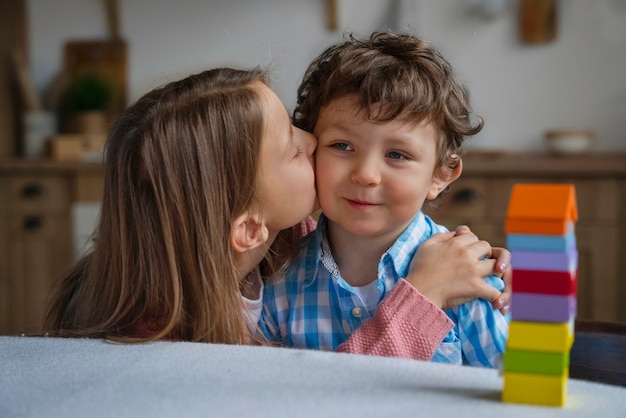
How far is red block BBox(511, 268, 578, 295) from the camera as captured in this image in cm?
64

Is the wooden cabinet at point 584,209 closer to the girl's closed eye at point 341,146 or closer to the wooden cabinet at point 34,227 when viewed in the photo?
the wooden cabinet at point 34,227

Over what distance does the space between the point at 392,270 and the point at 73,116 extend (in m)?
2.87

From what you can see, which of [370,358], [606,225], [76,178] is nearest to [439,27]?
[606,225]

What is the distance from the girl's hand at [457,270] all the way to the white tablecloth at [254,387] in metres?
0.38

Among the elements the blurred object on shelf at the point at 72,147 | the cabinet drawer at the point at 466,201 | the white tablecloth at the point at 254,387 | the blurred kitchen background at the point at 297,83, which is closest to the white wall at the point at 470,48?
the blurred kitchen background at the point at 297,83

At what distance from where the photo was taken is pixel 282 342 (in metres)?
1.28

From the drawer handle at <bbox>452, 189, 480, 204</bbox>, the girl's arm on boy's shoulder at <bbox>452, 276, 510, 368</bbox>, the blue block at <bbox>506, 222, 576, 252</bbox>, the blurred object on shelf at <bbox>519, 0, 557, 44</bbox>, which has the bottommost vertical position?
the drawer handle at <bbox>452, 189, 480, 204</bbox>

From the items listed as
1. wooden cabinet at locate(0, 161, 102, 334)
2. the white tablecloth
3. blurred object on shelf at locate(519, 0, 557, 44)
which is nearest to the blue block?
the white tablecloth

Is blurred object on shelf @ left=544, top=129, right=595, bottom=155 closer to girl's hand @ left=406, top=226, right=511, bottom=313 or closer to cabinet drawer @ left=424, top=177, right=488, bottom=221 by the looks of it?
cabinet drawer @ left=424, top=177, right=488, bottom=221

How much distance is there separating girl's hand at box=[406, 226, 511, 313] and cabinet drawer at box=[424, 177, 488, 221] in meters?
1.70

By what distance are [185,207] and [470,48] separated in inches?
101

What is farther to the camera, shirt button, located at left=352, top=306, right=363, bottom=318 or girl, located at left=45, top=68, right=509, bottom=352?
shirt button, located at left=352, top=306, right=363, bottom=318

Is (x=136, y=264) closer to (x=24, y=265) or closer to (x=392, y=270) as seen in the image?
(x=392, y=270)

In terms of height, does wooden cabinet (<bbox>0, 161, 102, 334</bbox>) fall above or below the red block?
below
